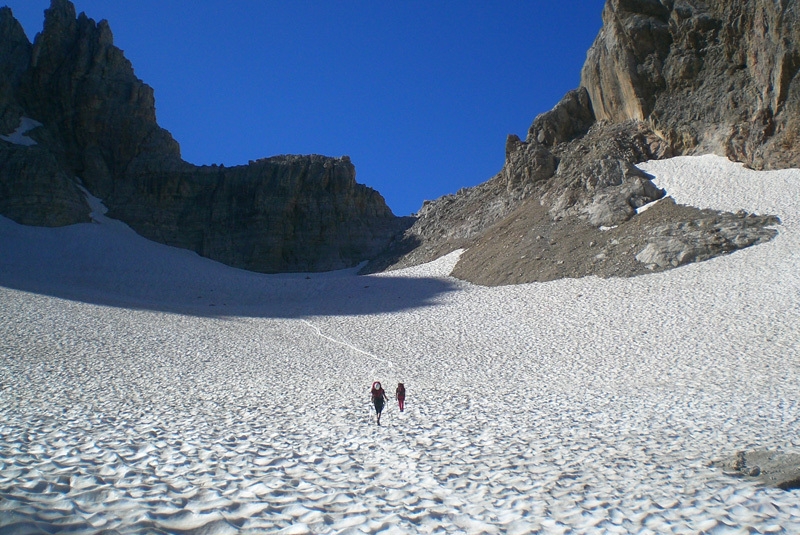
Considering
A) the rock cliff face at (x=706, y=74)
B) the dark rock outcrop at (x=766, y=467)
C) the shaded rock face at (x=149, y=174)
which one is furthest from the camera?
the shaded rock face at (x=149, y=174)

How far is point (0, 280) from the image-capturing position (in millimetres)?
29312

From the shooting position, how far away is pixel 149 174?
56.5 meters

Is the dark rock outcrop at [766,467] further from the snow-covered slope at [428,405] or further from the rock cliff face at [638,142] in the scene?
the rock cliff face at [638,142]

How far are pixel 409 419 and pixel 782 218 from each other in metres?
23.3

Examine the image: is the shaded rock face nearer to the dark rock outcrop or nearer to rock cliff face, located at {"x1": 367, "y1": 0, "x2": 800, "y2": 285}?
rock cliff face, located at {"x1": 367, "y1": 0, "x2": 800, "y2": 285}

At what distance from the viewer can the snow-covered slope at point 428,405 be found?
4785 mm

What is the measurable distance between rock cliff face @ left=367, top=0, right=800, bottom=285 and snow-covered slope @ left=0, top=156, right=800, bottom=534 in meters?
1.97

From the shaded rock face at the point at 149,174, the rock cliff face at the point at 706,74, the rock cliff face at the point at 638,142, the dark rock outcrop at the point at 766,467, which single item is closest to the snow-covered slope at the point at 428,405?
the dark rock outcrop at the point at 766,467

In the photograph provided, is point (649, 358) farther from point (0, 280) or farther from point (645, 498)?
point (0, 280)

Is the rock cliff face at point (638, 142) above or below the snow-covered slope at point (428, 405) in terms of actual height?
above

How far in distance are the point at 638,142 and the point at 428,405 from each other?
30997 mm

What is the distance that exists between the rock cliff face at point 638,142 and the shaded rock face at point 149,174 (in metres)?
13.6

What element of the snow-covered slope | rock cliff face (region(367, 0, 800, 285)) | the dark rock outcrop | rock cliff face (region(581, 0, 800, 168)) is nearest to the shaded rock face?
rock cliff face (region(367, 0, 800, 285))

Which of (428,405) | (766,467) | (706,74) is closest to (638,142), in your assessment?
(706,74)
